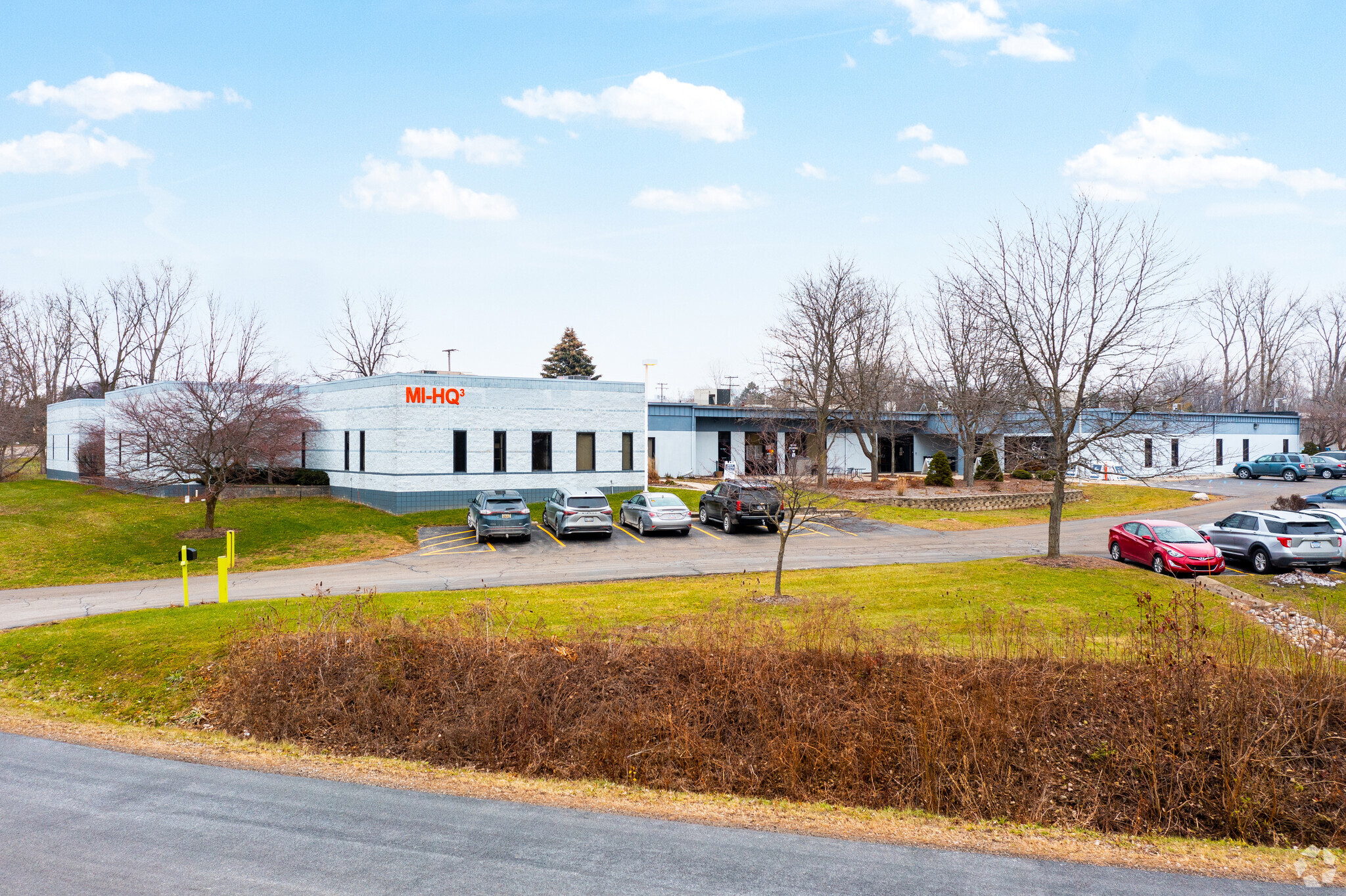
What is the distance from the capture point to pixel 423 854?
6.41 m

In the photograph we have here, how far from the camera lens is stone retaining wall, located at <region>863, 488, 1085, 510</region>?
3325 cm

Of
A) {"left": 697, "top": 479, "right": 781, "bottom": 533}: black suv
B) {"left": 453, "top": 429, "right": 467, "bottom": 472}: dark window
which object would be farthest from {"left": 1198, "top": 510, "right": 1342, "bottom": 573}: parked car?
{"left": 453, "top": 429, "right": 467, "bottom": 472}: dark window

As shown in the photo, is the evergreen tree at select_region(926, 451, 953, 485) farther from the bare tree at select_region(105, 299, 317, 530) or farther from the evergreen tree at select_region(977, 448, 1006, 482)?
the bare tree at select_region(105, 299, 317, 530)

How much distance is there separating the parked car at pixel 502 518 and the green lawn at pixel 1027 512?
1390 cm

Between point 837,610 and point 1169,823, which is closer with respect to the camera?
point 1169,823

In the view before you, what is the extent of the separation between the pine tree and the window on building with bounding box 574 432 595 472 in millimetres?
40041

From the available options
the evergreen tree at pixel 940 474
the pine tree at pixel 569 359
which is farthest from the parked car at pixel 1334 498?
the pine tree at pixel 569 359

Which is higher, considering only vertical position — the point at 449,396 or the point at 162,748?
the point at 449,396

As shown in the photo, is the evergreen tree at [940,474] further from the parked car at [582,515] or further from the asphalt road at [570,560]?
the parked car at [582,515]

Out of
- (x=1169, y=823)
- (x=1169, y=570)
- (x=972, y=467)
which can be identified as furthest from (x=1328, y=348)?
(x=1169, y=823)

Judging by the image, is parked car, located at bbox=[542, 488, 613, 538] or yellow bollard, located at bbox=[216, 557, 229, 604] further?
parked car, located at bbox=[542, 488, 613, 538]

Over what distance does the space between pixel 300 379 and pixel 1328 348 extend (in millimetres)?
88228

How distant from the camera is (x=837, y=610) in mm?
13336

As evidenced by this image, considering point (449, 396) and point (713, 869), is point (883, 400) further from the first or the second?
point (713, 869)
